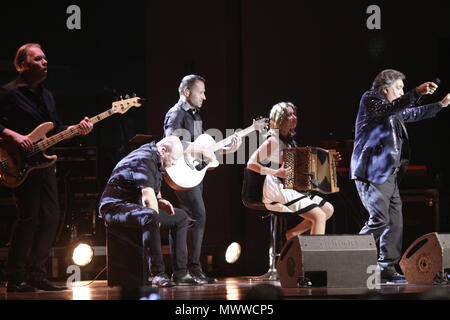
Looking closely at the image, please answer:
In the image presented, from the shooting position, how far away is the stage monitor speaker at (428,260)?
620cm

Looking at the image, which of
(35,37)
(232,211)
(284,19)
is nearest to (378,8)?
(284,19)

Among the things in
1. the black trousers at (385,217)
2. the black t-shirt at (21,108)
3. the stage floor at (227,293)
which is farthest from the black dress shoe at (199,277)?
the black t-shirt at (21,108)

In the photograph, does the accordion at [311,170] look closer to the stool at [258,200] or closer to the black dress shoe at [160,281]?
the stool at [258,200]

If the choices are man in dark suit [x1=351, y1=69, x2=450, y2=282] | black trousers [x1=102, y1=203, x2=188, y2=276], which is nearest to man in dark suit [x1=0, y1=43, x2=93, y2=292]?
black trousers [x1=102, y1=203, x2=188, y2=276]

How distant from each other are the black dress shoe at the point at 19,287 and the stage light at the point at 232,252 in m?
2.84

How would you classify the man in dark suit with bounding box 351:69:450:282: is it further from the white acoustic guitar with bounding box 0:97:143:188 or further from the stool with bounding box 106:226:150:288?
the white acoustic guitar with bounding box 0:97:143:188

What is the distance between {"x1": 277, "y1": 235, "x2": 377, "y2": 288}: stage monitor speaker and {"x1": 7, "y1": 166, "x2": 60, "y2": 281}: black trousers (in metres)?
1.91

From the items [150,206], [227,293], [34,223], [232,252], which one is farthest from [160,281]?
[232,252]

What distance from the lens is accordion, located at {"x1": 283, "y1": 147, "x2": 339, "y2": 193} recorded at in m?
6.97

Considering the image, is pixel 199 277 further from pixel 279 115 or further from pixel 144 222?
pixel 279 115

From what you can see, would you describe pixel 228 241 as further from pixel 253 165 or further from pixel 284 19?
pixel 284 19

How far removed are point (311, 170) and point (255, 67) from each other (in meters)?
2.34

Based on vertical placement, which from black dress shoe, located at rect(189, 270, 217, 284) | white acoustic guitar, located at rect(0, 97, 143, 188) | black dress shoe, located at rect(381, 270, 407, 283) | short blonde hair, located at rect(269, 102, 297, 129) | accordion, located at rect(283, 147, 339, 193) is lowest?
black dress shoe, located at rect(189, 270, 217, 284)

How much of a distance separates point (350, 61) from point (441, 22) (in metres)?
1.19
